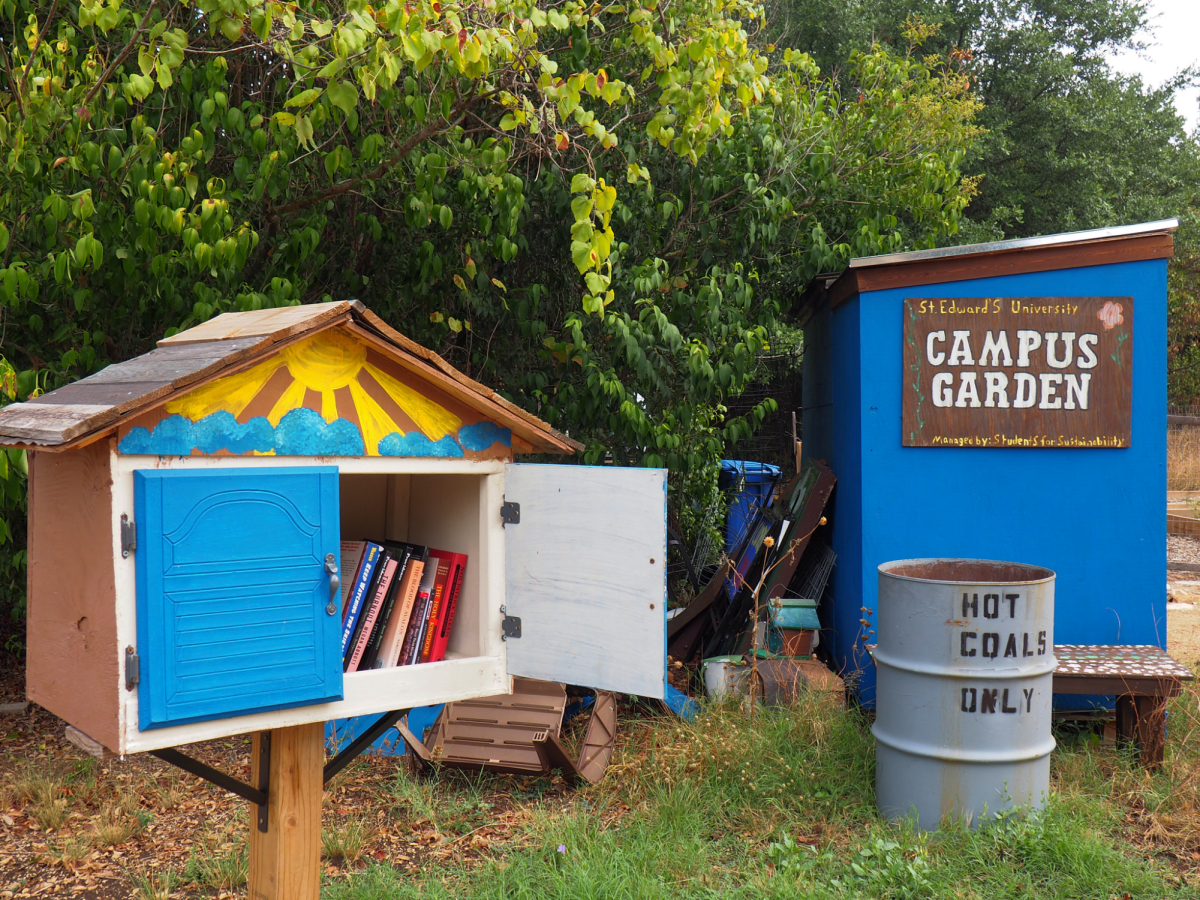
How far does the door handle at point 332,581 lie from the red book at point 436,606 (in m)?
0.40

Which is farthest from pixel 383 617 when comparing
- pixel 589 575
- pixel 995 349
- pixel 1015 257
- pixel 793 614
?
pixel 1015 257

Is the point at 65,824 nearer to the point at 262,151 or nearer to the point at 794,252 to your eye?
the point at 262,151

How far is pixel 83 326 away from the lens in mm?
5129

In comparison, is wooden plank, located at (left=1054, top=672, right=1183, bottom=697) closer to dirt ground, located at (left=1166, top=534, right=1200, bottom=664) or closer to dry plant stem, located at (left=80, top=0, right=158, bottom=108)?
dirt ground, located at (left=1166, top=534, right=1200, bottom=664)

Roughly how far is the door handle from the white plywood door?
0.51 meters

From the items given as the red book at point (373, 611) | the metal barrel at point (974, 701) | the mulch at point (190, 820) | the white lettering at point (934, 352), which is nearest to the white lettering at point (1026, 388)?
the white lettering at point (934, 352)

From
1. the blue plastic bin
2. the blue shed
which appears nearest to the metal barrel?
the blue shed

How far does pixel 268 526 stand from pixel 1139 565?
4.91 metres

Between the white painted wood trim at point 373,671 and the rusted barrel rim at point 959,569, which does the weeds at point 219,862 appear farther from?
the rusted barrel rim at point 959,569

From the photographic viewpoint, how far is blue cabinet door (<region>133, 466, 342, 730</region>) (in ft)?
6.68

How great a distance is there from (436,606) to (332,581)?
1.49 feet

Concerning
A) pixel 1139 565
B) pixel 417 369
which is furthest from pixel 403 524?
pixel 1139 565

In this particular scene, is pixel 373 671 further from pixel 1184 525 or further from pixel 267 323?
pixel 1184 525

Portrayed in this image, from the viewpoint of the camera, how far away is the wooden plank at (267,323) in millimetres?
2201
